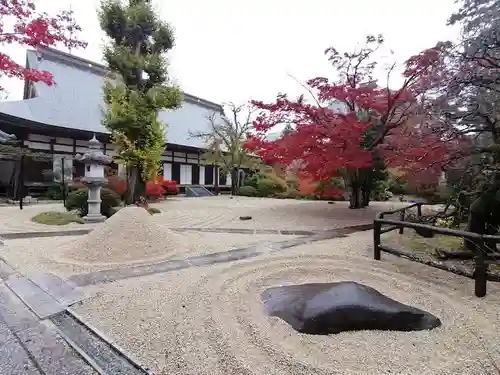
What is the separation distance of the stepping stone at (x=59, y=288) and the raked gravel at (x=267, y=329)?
0.19 metres

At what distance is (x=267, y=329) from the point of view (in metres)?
2.62

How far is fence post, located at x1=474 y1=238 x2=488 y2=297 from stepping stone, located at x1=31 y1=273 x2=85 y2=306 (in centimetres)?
416

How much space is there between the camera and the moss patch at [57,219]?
809 cm

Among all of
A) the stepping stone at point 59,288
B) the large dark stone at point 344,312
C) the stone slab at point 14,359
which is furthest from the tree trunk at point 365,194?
the stone slab at point 14,359

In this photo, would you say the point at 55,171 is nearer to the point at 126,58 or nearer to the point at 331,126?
the point at 126,58

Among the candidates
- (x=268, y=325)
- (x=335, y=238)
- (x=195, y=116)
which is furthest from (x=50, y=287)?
(x=195, y=116)

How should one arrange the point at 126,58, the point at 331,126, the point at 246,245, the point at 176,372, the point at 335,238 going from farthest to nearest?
the point at 126,58 < the point at 331,126 < the point at 335,238 < the point at 246,245 < the point at 176,372

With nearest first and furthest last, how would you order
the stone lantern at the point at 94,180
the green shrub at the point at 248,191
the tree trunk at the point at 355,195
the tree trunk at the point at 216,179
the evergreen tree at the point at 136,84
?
the stone lantern at the point at 94,180 → the evergreen tree at the point at 136,84 → the tree trunk at the point at 355,195 → the green shrub at the point at 248,191 → the tree trunk at the point at 216,179

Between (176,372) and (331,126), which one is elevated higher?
(331,126)

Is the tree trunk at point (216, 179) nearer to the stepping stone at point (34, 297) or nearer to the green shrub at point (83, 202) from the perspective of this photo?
the green shrub at point (83, 202)

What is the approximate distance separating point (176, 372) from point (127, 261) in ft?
9.24

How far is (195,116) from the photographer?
81.5 ft

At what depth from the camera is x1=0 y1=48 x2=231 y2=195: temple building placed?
13578 millimetres

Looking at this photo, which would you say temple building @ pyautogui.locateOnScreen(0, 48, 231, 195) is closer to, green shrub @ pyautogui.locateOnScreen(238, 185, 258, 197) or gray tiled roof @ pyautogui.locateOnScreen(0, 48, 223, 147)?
gray tiled roof @ pyautogui.locateOnScreen(0, 48, 223, 147)
